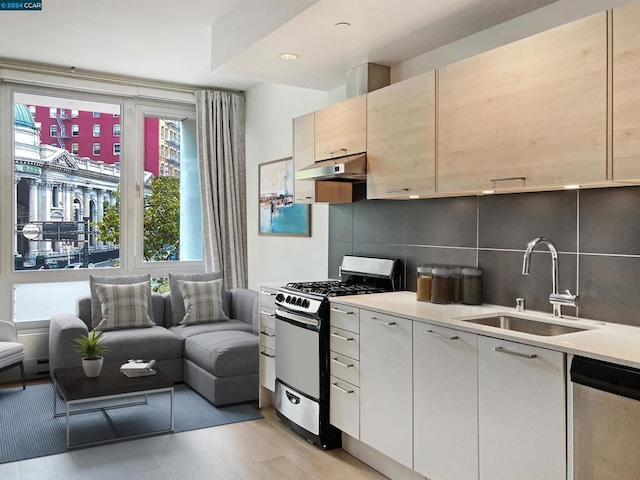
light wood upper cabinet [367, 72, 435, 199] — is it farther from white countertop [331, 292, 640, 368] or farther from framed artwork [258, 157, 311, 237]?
framed artwork [258, 157, 311, 237]

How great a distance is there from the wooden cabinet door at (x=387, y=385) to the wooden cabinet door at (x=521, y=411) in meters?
0.49

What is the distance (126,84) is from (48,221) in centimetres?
156

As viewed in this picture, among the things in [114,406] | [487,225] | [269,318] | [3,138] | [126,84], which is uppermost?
[126,84]

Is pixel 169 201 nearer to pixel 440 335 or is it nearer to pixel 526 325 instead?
pixel 440 335

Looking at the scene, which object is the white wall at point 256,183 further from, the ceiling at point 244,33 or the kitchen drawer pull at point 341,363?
the kitchen drawer pull at point 341,363

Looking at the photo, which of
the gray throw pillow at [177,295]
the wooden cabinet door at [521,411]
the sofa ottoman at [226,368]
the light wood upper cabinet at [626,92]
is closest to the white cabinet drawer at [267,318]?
the sofa ottoman at [226,368]

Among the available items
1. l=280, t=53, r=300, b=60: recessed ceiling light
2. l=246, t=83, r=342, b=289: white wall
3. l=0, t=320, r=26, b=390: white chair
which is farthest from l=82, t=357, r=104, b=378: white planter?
l=280, t=53, r=300, b=60: recessed ceiling light

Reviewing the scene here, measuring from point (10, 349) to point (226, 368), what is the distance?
1763 mm

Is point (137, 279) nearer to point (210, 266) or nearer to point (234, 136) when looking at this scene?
point (210, 266)

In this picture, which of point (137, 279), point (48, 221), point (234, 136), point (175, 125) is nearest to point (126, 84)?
point (175, 125)

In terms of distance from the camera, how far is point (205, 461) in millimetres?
3162

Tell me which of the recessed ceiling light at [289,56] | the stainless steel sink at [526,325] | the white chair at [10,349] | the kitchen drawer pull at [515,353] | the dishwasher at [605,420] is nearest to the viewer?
the dishwasher at [605,420]

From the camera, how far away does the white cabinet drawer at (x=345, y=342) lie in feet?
10.2

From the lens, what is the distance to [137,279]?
517cm
